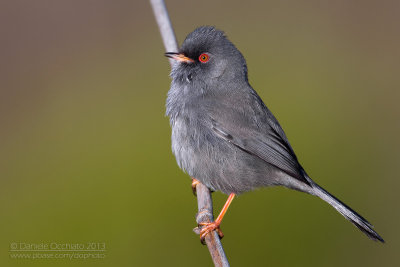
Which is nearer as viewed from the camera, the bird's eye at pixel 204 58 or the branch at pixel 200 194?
the branch at pixel 200 194

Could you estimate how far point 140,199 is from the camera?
5.00 metres

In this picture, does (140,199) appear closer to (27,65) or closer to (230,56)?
(230,56)

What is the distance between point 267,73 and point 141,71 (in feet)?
5.25

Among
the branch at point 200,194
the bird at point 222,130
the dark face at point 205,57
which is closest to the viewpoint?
the branch at point 200,194

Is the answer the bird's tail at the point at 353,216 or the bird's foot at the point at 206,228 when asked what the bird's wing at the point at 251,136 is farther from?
the bird's foot at the point at 206,228

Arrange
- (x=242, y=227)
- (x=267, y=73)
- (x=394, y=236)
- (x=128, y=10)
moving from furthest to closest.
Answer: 1. (x=128, y=10)
2. (x=267, y=73)
3. (x=394, y=236)
4. (x=242, y=227)

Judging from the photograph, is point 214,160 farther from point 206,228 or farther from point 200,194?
point 206,228

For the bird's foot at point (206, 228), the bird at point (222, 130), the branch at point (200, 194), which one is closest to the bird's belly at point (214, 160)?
the bird at point (222, 130)

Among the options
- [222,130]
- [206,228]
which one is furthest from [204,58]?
[206,228]

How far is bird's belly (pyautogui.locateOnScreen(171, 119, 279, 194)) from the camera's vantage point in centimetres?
424

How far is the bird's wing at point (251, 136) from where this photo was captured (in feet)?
13.9

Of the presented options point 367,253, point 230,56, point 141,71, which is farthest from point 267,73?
point 367,253

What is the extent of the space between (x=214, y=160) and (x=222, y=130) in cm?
25

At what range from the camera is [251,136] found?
4.27 m
